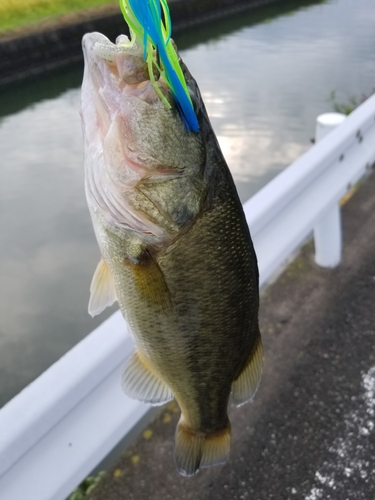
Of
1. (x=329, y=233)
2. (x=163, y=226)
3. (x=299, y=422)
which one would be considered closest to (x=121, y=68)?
(x=163, y=226)

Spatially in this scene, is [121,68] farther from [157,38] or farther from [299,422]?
[299,422]

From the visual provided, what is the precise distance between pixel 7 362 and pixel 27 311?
26.6 inches

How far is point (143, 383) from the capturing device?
1.32 meters

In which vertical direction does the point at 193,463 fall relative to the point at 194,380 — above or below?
below

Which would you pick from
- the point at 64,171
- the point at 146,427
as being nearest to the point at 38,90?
the point at 64,171

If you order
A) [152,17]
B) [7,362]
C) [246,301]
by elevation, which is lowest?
[7,362]

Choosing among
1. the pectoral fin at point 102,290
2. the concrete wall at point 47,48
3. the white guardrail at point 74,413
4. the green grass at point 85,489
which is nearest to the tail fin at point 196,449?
the white guardrail at point 74,413

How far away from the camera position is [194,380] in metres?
1.30

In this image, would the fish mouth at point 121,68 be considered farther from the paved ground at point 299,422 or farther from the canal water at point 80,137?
the canal water at point 80,137

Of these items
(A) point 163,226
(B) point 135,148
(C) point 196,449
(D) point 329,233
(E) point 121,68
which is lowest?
(D) point 329,233

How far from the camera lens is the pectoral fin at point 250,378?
1336mm

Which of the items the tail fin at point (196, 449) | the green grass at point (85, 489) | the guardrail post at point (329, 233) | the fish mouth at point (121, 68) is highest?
the fish mouth at point (121, 68)

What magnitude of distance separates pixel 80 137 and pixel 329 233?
22.0ft

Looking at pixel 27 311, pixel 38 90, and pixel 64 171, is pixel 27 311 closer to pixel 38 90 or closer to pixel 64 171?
pixel 64 171
